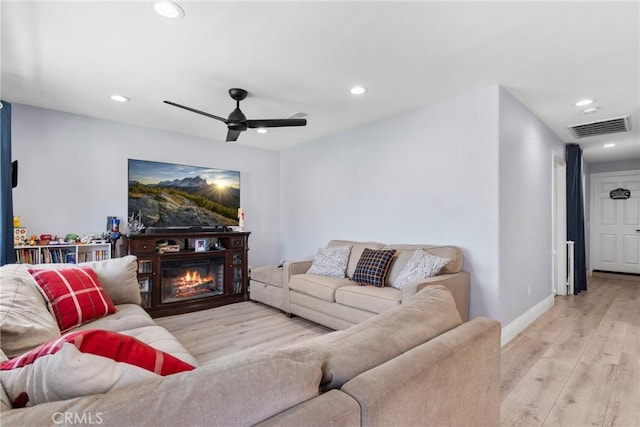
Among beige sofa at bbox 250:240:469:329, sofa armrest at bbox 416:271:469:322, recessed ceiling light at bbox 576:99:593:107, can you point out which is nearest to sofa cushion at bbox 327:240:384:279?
beige sofa at bbox 250:240:469:329

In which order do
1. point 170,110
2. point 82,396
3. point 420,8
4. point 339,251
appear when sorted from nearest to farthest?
1. point 82,396
2. point 420,8
3. point 170,110
4. point 339,251

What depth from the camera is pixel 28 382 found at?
2.30ft

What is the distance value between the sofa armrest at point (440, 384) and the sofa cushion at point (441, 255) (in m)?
1.72

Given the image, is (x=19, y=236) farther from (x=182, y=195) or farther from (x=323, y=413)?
(x=323, y=413)

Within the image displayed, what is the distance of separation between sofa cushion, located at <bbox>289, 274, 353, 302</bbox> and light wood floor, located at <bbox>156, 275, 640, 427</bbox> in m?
0.40

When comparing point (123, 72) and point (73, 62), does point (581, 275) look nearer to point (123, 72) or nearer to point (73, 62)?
point (123, 72)

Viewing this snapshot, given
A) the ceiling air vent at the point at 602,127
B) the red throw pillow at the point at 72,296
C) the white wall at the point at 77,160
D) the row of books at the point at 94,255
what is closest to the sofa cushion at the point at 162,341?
the red throw pillow at the point at 72,296

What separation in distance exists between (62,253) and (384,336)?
4.08m

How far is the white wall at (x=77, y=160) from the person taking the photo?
11.9 feet

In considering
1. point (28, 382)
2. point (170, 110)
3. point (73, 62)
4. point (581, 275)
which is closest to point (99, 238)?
point (170, 110)

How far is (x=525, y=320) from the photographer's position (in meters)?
3.53

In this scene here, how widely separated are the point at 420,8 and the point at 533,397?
2656 millimetres

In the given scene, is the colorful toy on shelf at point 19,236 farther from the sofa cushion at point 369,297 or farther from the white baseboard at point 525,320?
the white baseboard at point 525,320

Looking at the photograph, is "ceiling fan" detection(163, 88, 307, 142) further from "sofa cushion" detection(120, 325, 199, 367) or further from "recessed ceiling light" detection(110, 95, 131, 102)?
"sofa cushion" detection(120, 325, 199, 367)
